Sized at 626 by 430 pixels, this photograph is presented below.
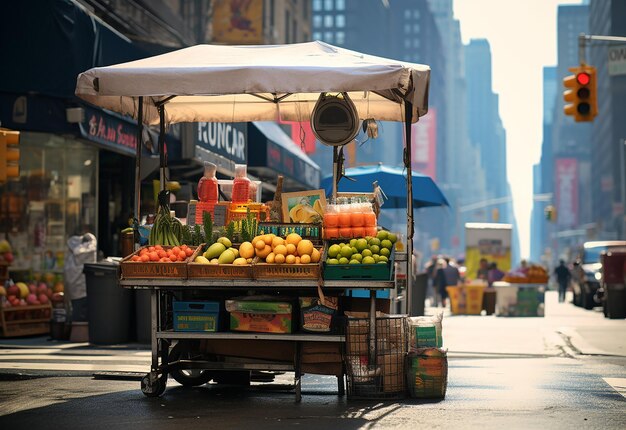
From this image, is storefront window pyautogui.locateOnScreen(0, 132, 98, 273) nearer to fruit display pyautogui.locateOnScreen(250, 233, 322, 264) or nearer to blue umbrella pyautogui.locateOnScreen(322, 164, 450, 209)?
blue umbrella pyautogui.locateOnScreen(322, 164, 450, 209)

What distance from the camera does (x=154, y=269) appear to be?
34.9ft

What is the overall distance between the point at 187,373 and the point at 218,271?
1.73 metres

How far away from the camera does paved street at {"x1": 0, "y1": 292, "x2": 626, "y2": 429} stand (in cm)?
909

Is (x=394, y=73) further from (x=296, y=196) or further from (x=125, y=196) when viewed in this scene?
(x=125, y=196)

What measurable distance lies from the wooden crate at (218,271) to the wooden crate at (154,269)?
7cm

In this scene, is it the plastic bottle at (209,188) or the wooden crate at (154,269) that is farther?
the plastic bottle at (209,188)

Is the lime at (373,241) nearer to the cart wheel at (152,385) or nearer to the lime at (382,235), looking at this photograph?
the lime at (382,235)

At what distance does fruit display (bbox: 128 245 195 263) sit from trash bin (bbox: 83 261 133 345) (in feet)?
19.7

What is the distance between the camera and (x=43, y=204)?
21750mm

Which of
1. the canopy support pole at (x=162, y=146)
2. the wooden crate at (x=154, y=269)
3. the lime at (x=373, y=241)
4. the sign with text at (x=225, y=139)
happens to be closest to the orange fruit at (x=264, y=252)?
the wooden crate at (x=154, y=269)

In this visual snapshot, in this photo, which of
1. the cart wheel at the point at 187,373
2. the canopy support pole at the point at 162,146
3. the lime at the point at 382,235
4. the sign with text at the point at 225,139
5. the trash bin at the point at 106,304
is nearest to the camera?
the lime at the point at 382,235

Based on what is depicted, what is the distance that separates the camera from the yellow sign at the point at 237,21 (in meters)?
35.0

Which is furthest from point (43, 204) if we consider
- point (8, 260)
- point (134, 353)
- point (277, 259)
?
point (277, 259)

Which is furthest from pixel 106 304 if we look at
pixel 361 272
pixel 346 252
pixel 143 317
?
pixel 361 272
